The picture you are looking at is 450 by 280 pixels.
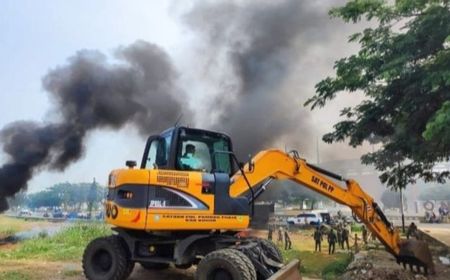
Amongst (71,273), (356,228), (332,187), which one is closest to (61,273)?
(71,273)

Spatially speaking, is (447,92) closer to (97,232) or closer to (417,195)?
(97,232)

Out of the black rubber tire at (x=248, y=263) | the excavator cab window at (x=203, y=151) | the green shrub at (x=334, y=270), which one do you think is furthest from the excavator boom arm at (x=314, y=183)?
the green shrub at (x=334, y=270)

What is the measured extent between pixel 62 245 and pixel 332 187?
9.46 metres

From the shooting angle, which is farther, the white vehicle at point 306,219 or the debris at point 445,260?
the white vehicle at point 306,219

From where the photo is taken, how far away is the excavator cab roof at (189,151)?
21.9 ft

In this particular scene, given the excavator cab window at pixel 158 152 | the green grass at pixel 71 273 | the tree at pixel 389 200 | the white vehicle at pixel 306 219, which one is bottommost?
the green grass at pixel 71 273

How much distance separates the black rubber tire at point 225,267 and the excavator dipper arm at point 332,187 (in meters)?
1.31

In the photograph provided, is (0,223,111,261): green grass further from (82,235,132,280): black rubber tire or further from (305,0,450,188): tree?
(305,0,450,188): tree

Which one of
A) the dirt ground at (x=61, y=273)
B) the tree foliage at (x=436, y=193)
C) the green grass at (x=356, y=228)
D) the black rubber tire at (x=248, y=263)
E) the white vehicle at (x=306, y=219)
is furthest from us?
the tree foliage at (x=436, y=193)

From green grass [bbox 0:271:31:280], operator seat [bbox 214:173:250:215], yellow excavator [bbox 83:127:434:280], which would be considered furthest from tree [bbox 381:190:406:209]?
green grass [bbox 0:271:31:280]

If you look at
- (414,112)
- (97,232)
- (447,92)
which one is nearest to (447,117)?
(447,92)

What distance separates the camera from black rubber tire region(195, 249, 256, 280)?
5539 millimetres

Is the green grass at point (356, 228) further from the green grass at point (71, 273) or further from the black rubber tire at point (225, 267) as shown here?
the black rubber tire at point (225, 267)

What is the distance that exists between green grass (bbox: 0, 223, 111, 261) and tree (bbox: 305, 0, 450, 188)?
304 inches
